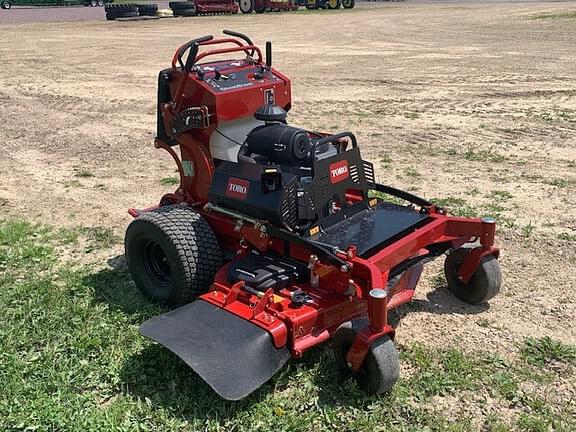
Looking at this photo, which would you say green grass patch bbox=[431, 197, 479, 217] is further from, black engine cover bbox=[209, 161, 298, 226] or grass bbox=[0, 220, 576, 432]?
black engine cover bbox=[209, 161, 298, 226]

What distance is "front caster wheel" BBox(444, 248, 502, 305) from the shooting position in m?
4.32

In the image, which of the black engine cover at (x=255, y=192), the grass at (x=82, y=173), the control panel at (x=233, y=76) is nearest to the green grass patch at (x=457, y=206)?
the control panel at (x=233, y=76)

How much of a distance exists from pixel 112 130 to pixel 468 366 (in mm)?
7028

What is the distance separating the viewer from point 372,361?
3.39m

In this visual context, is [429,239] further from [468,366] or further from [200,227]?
[200,227]

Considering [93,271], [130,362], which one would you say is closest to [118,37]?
[93,271]

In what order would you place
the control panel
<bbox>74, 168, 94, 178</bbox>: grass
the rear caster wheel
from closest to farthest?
the control panel → <bbox>74, 168, 94, 178</bbox>: grass → the rear caster wheel

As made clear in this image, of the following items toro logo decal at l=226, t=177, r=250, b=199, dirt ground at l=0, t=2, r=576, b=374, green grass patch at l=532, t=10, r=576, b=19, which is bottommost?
green grass patch at l=532, t=10, r=576, b=19

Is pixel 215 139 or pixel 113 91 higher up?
pixel 215 139

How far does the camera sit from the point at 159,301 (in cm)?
447

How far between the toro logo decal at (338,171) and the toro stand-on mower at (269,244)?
1cm

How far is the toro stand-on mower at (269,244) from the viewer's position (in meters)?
3.47

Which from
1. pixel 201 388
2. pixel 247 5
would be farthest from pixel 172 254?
pixel 247 5

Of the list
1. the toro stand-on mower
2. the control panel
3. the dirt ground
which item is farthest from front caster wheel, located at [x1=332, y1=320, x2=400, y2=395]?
the control panel
